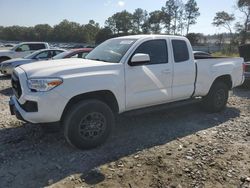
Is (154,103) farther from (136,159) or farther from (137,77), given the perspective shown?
(136,159)

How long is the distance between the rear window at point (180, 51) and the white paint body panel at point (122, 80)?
9 cm

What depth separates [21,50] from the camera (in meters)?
15.6

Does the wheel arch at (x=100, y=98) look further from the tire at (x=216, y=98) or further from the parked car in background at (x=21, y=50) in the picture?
the parked car in background at (x=21, y=50)

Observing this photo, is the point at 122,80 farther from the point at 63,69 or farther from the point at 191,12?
the point at 191,12

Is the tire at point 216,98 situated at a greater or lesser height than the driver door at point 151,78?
lesser

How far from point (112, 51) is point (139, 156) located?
2040mm

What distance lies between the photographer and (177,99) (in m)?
5.73

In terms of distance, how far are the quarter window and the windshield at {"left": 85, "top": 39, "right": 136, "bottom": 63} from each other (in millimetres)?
245

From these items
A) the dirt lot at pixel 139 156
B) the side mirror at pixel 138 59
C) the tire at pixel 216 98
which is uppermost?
the side mirror at pixel 138 59

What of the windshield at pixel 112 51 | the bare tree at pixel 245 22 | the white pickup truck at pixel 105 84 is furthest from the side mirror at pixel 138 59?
the bare tree at pixel 245 22

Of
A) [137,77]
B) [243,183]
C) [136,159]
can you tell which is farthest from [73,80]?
[243,183]

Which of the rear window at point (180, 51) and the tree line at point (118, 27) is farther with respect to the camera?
the tree line at point (118, 27)

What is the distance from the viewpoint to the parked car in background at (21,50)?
15266 millimetres

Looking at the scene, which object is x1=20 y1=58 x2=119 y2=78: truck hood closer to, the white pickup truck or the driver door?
the white pickup truck
